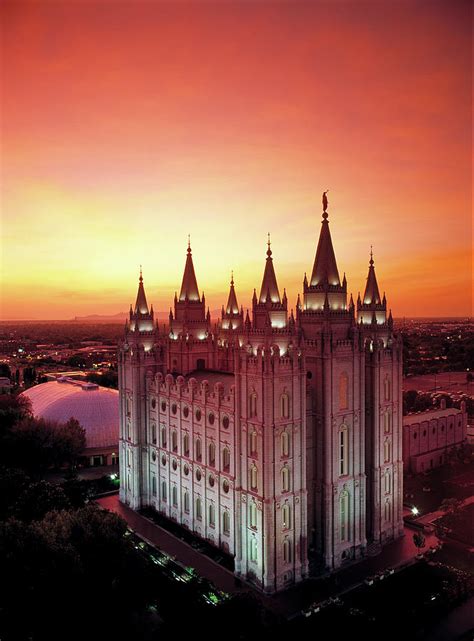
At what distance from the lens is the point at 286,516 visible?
3394 cm

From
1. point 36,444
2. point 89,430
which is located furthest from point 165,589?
point 89,430

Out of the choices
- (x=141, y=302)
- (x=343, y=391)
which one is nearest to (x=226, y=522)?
(x=343, y=391)

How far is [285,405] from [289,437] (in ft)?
6.94

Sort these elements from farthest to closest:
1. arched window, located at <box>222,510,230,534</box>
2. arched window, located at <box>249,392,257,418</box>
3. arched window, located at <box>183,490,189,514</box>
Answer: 1. arched window, located at <box>183,490,189,514</box>
2. arched window, located at <box>222,510,230,534</box>
3. arched window, located at <box>249,392,257,418</box>

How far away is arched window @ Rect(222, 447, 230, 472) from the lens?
3719cm

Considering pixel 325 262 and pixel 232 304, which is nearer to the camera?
pixel 325 262

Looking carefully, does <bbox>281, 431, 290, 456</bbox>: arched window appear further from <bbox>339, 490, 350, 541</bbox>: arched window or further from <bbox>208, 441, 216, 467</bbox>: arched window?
<bbox>208, 441, 216, 467</bbox>: arched window

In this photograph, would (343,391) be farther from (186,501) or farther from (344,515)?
(186,501)

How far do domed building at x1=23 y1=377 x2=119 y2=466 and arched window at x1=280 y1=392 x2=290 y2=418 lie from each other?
3441cm

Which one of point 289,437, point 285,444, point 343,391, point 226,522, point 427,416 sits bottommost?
point 226,522

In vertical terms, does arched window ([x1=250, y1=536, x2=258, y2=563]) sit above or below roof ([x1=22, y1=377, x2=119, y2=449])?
below

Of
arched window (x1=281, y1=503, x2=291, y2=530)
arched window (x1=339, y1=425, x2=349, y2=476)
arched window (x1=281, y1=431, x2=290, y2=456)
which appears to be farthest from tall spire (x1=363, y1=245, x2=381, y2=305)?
arched window (x1=281, y1=503, x2=291, y2=530)

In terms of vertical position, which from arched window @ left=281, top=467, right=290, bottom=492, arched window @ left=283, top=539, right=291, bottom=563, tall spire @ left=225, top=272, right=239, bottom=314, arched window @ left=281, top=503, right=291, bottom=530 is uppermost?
tall spire @ left=225, top=272, right=239, bottom=314

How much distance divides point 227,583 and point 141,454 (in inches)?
620
